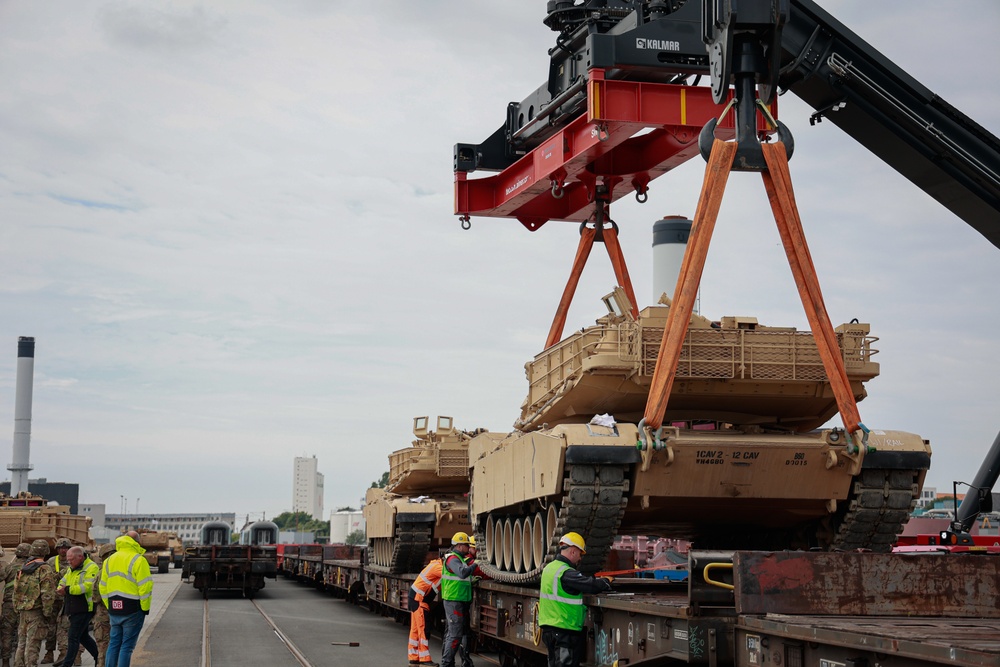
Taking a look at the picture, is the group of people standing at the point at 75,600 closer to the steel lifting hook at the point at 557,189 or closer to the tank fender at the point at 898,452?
the tank fender at the point at 898,452

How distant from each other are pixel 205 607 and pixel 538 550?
16.9 m

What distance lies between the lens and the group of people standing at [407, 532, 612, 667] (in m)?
10.5

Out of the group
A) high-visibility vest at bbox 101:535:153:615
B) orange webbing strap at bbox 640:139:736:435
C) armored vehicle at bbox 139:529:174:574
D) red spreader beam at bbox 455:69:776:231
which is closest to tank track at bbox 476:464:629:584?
orange webbing strap at bbox 640:139:736:435

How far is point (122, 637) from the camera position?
12742 millimetres

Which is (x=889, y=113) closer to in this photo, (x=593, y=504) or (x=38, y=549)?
(x=593, y=504)

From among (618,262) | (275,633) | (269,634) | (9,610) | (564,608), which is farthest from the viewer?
(275,633)

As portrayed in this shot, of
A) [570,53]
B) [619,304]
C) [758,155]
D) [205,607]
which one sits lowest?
[205,607]

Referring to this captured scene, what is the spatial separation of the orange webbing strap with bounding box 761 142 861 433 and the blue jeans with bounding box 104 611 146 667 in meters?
7.88

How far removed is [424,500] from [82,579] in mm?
10145

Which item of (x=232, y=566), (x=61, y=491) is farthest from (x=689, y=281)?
(x=61, y=491)

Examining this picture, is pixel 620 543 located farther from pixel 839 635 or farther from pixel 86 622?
pixel 839 635

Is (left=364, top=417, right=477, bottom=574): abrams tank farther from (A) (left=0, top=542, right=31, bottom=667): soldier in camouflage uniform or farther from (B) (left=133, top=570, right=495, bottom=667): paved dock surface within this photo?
(A) (left=0, top=542, right=31, bottom=667): soldier in camouflage uniform

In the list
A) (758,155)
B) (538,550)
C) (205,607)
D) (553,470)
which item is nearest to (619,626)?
(553,470)

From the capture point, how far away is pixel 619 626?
1077 centimetres
